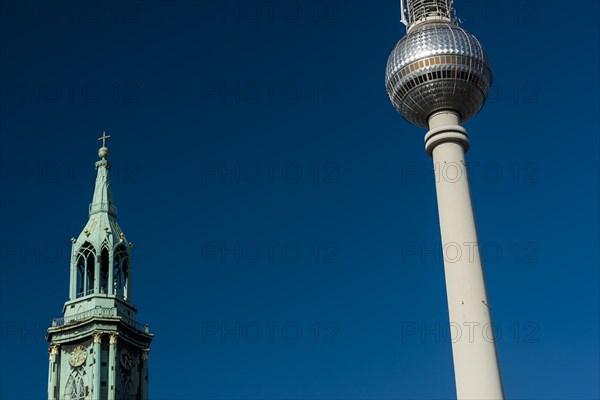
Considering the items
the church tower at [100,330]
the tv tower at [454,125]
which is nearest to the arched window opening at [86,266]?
the church tower at [100,330]

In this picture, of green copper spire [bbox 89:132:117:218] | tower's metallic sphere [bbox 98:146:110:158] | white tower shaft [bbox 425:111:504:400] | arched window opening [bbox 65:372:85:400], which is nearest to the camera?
white tower shaft [bbox 425:111:504:400]

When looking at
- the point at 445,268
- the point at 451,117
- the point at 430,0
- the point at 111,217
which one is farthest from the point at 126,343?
the point at 430,0

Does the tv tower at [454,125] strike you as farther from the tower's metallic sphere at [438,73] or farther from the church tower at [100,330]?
the church tower at [100,330]

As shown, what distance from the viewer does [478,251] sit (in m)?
88.8

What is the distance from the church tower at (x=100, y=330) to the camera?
91562 millimetres

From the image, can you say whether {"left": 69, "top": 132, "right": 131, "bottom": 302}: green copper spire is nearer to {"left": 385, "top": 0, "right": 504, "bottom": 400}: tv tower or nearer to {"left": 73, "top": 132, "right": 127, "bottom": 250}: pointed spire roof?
{"left": 73, "top": 132, "right": 127, "bottom": 250}: pointed spire roof

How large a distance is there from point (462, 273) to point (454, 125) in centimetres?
1621

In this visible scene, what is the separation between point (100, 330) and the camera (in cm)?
9219

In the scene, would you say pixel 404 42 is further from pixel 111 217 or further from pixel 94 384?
pixel 94 384

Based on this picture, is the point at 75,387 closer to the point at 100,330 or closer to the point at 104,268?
the point at 100,330

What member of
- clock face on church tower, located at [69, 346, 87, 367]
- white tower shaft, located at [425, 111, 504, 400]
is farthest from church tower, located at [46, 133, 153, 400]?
white tower shaft, located at [425, 111, 504, 400]

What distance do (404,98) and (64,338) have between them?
40763 millimetres

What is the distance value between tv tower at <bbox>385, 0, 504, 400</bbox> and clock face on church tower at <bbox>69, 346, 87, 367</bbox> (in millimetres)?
33976

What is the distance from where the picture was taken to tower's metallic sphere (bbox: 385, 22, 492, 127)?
324 ft
